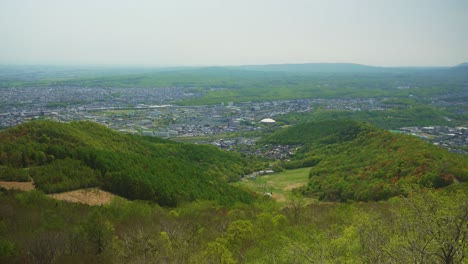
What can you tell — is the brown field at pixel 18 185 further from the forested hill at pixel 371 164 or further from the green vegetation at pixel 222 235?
the forested hill at pixel 371 164

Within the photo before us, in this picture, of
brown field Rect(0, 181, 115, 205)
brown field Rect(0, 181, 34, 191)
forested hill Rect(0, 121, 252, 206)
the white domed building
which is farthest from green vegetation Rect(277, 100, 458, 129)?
brown field Rect(0, 181, 34, 191)

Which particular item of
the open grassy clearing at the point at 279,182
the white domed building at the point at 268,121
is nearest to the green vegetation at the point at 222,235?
the open grassy clearing at the point at 279,182

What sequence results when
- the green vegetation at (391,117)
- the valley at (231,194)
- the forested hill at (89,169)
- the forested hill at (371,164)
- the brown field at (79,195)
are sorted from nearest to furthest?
the valley at (231,194) → the brown field at (79,195) → the forested hill at (89,169) → the forested hill at (371,164) → the green vegetation at (391,117)

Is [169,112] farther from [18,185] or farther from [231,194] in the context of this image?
[18,185]

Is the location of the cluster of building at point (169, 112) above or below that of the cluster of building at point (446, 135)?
above

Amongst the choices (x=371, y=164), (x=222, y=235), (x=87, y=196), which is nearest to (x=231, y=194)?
(x=87, y=196)

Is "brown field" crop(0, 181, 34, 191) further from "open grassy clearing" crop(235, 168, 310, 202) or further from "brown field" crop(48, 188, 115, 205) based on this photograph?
"open grassy clearing" crop(235, 168, 310, 202)
